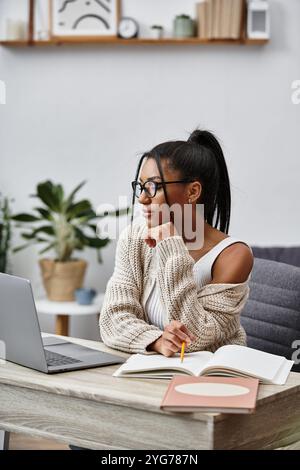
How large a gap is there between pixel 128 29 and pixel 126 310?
236 centimetres

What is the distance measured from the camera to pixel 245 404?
1.33 m

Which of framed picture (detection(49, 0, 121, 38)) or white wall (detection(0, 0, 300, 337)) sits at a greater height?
framed picture (detection(49, 0, 121, 38))

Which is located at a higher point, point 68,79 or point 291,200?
point 68,79

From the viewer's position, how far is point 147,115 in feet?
13.3

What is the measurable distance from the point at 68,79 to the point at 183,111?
25.0 inches

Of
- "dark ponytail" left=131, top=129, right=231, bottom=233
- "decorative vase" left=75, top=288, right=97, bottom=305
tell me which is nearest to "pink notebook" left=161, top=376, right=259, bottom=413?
"dark ponytail" left=131, top=129, right=231, bottom=233

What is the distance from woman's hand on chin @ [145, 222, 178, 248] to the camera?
6.11 feet

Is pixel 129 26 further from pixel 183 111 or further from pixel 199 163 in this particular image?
pixel 199 163

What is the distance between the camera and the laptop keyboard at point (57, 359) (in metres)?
1.67

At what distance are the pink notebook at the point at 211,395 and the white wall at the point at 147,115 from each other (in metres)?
2.51

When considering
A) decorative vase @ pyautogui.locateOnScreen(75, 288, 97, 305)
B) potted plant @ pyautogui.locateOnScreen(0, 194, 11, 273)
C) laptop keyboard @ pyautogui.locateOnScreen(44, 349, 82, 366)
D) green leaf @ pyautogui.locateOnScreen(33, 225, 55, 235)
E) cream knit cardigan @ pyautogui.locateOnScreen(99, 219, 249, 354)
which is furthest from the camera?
potted plant @ pyautogui.locateOnScreen(0, 194, 11, 273)

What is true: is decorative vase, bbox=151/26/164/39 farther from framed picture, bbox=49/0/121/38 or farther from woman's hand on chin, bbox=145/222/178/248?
woman's hand on chin, bbox=145/222/178/248

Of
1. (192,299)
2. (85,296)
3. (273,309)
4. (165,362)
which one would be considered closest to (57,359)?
(165,362)
